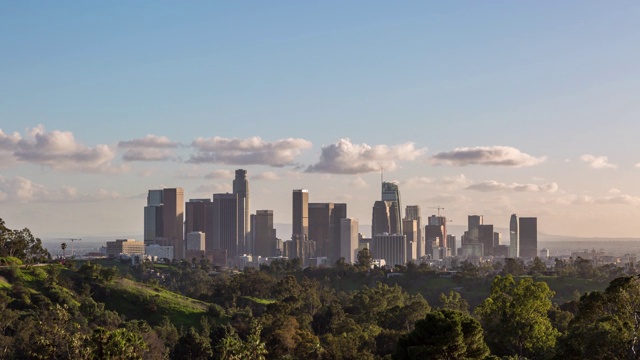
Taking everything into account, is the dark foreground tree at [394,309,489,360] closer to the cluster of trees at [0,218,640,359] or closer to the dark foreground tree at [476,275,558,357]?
the cluster of trees at [0,218,640,359]

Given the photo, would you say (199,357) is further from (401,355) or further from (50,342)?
(401,355)

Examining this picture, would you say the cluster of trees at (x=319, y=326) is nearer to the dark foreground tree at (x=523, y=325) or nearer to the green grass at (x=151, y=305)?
the dark foreground tree at (x=523, y=325)

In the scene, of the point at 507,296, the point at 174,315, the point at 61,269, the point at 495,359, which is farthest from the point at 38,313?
the point at 495,359

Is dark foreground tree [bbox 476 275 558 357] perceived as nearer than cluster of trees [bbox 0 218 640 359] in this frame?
No

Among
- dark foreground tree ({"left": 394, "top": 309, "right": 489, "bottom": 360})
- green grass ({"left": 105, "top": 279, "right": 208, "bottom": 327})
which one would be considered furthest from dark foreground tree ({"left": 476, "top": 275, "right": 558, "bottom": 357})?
green grass ({"left": 105, "top": 279, "right": 208, "bottom": 327})

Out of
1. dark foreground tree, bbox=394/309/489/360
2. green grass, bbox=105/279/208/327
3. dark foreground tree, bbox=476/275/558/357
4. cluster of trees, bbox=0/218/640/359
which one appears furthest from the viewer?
green grass, bbox=105/279/208/327

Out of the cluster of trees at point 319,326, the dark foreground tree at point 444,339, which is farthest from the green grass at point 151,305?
the dark foreground tree at point 444,339
